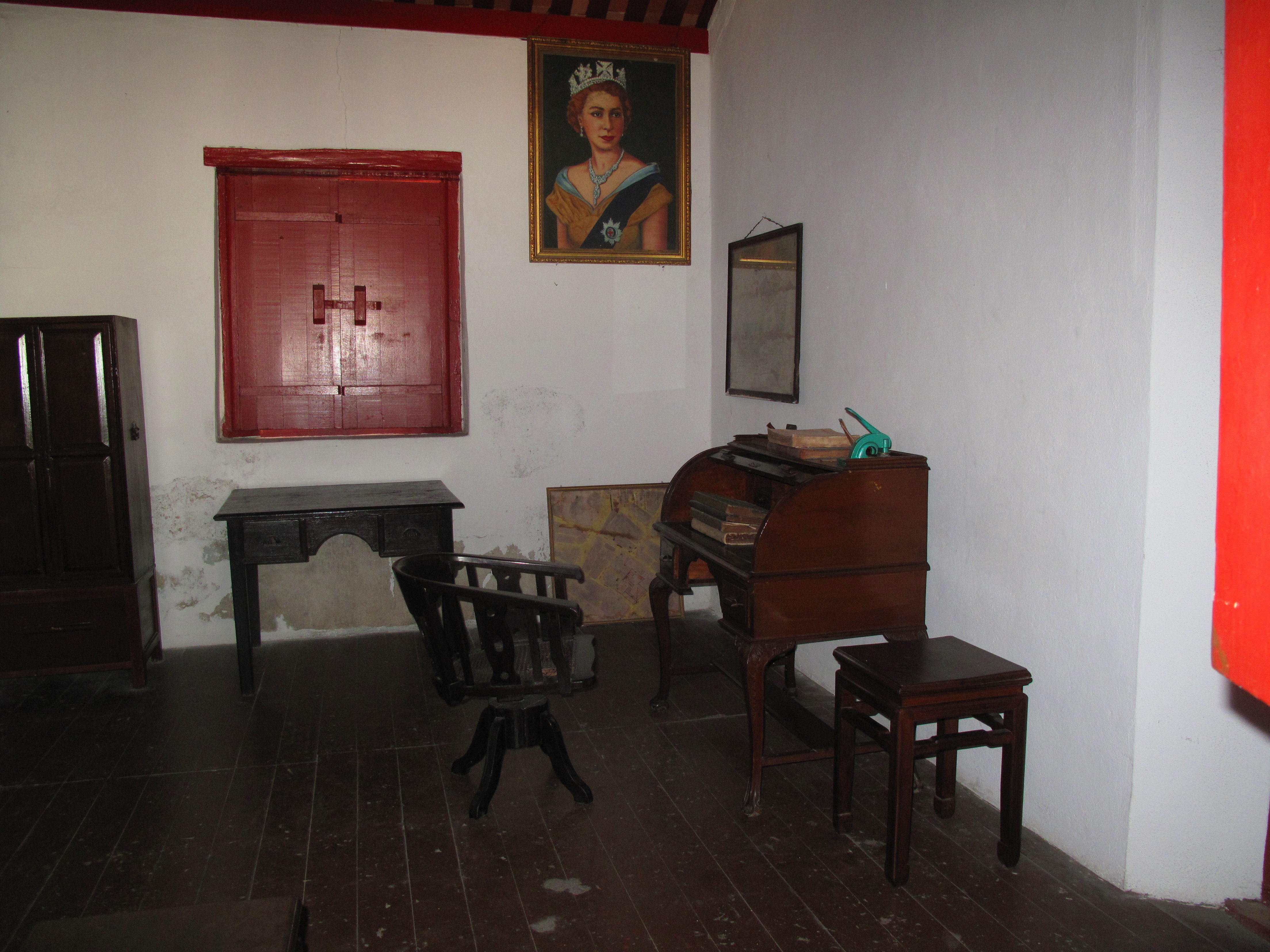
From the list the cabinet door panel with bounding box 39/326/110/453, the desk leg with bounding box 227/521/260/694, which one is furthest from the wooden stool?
the cabinet door panel with bounding box 39/326/110/453

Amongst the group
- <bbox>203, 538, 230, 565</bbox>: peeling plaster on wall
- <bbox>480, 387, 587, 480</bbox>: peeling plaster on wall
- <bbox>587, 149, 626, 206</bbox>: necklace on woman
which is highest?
<bbox>587, 149, 626, 206</bbox>: necklace on woman

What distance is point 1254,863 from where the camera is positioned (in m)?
2.42

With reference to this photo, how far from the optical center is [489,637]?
270cm

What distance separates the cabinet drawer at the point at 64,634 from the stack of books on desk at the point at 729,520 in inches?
107

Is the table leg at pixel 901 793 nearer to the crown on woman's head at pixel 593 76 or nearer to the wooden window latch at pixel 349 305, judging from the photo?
the wooden window latch at pixel 349 305

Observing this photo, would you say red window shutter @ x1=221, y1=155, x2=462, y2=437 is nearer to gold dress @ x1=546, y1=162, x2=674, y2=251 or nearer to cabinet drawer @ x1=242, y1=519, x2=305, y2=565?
gold dress @ x1=546, y1=162, x2=674, y2=251

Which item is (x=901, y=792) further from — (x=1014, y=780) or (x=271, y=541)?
(x=271, y=541)

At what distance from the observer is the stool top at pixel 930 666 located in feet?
8.00

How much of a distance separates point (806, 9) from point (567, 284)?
1894mm

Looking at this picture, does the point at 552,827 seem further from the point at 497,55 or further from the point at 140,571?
the point at 497,55

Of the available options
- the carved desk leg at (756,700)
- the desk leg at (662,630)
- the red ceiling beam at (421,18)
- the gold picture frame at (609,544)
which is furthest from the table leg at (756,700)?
the red ceiling beam at (421,18)

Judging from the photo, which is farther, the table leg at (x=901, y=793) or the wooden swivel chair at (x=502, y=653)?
the wooden swivel chair at (x=502, y=653)

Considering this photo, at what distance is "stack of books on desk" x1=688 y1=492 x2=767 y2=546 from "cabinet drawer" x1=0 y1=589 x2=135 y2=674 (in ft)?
8.95

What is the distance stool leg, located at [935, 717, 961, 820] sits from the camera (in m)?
2.84
